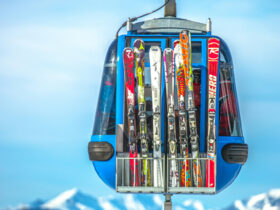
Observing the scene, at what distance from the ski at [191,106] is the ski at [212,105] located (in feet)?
0.51

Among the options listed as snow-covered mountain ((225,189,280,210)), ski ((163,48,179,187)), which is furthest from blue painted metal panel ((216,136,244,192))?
snow-covered mountain ((225,189,280,210))

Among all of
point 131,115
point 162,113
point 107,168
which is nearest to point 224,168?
point 162,113

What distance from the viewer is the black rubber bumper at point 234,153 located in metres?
14.1

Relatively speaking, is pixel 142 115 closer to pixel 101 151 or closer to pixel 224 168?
pixel 101 151

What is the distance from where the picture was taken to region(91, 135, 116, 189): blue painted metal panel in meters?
14.1

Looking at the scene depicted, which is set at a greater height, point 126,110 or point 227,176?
point 126,110

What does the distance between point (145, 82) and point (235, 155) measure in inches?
66.7

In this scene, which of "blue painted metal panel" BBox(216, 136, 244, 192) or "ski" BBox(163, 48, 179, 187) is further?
"blue painted metal panel" BBox(216, 136, 244, 192)

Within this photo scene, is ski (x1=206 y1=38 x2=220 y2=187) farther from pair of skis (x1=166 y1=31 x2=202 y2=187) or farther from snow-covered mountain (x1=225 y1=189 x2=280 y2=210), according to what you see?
snow-covered mountain (x1=225 y1=189 x2=280 y2=210)

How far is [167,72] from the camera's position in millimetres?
13789

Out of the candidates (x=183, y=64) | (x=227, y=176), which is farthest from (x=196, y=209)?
(x=183, y=64)

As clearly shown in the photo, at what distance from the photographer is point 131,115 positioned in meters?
13.8

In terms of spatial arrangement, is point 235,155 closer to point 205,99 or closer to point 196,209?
point 205,99

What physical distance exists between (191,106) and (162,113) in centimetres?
46
